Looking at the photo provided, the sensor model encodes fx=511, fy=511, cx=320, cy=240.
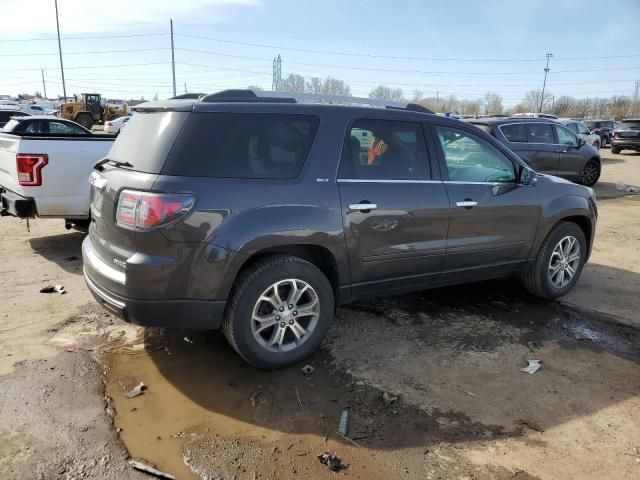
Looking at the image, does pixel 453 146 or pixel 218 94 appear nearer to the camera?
pixel 218 94

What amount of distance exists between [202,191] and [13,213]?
409 cm

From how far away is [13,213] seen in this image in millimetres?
6031

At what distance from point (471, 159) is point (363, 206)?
4.94ft

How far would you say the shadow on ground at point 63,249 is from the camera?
6064mm

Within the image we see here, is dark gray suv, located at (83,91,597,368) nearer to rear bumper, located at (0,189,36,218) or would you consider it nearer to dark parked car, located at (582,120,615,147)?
rear bumper, located at (0,189,36,218)

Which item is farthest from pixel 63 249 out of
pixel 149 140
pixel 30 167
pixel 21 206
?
pixel 149 140

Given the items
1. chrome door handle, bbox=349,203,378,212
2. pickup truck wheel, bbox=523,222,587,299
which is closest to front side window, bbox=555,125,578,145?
pickup truck wheel, bbox=523,222,587,299

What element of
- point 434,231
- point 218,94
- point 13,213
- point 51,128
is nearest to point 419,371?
point 434,231

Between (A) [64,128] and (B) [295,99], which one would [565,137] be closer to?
(B) [295,99]

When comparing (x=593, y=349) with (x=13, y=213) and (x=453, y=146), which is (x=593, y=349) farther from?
(x=13, y=213)

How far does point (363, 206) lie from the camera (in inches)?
146

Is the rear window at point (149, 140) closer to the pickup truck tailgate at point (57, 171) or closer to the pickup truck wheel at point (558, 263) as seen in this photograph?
the pickup truck tailgate at point (57, 171)

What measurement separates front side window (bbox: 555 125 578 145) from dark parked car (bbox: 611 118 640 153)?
48.0ft

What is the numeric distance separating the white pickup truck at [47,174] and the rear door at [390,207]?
3.89 metres
